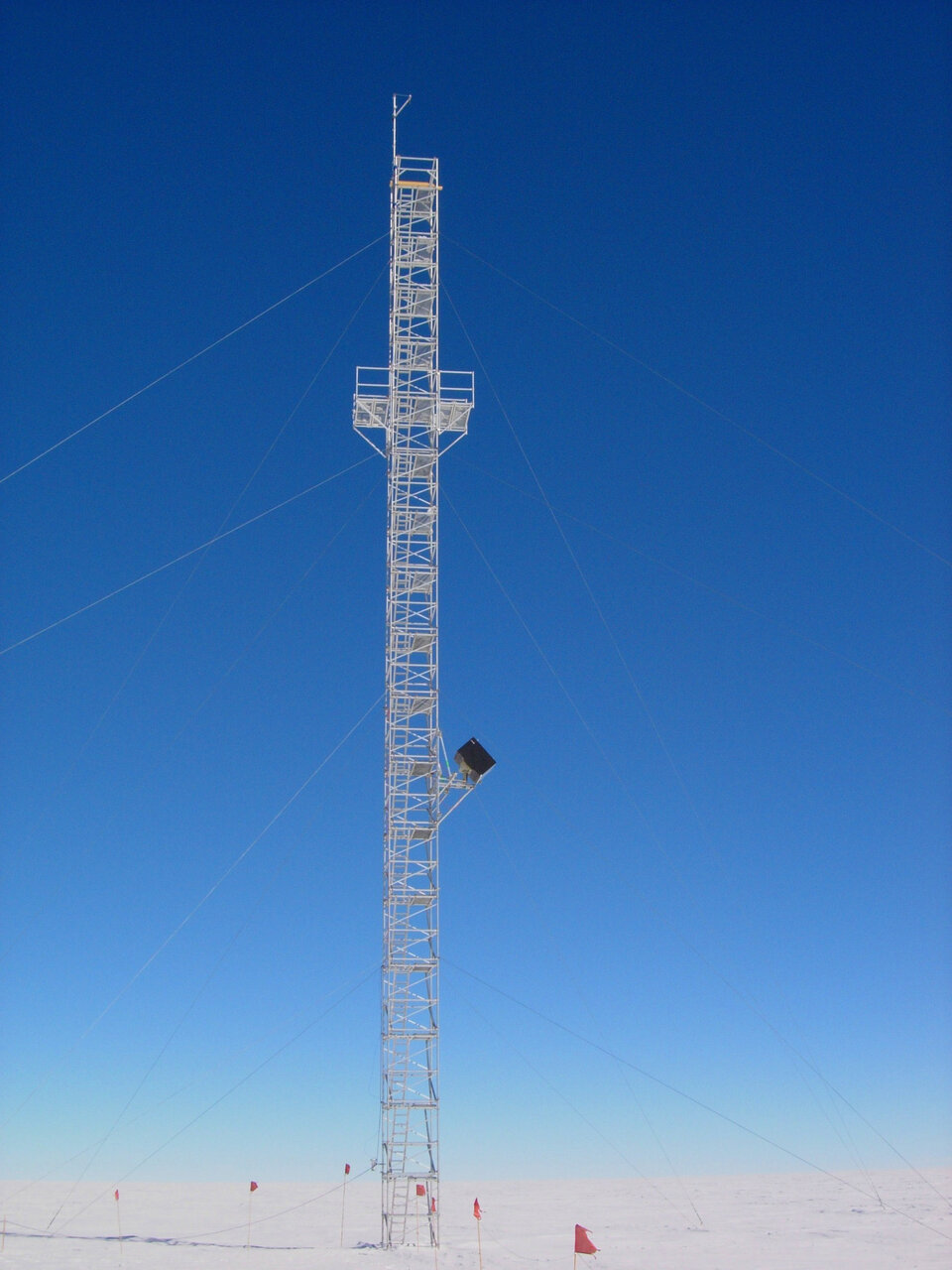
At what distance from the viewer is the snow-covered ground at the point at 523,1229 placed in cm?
2605

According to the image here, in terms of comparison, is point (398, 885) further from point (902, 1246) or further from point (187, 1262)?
point (902, 1246)

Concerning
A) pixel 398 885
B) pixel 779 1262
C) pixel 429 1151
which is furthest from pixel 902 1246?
pixel 398 885

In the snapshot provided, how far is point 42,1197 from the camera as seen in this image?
51812 mm

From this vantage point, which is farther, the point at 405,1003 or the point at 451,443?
the point at 451,443

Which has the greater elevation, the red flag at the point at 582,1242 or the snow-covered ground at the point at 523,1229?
the red flag at the point at 582,1242

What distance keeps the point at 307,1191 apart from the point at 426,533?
42524mm

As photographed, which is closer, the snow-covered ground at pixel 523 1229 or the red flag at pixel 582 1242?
the red flag at pixel 582 1242

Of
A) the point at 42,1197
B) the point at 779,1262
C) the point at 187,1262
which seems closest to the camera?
the point at 187,1262

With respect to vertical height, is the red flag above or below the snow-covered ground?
above

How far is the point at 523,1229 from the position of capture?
34.9 metres

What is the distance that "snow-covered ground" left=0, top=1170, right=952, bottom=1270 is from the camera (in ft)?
85.5

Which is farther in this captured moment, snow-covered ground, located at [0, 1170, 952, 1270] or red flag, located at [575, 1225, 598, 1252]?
snow-covered ground, located at [0, 1170, 952, 1270]

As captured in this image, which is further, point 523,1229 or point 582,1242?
point 523,1229

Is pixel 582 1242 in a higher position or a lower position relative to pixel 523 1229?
higher
